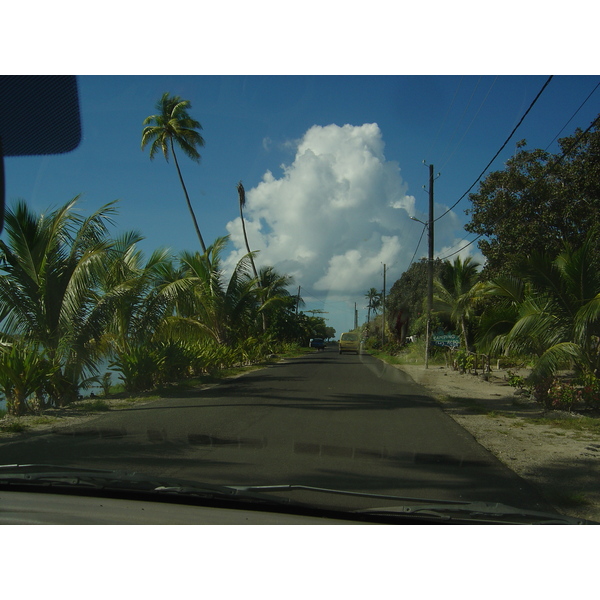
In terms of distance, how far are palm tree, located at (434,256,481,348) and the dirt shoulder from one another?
450 inches

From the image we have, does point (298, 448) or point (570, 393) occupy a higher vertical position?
point (570, 393)

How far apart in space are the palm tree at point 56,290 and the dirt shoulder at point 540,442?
8.33 meters

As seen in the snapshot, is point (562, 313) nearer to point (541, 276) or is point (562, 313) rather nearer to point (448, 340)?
point (541, 276)

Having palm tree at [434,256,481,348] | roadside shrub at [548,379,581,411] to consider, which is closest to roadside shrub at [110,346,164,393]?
roadside shrub at [548,379,581,411]

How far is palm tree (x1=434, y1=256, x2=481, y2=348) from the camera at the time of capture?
88.7ft

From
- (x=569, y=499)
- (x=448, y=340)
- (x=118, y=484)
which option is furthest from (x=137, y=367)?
(x=448, y=340)

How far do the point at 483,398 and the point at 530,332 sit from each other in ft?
10.2

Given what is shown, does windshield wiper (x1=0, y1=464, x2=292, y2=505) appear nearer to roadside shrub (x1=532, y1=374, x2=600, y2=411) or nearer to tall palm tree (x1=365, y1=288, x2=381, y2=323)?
roadside shrub (x1=532, y1=374, x2=600, y2=411)

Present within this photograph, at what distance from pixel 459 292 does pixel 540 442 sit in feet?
68.6

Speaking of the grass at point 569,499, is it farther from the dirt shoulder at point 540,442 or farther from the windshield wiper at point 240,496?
the windshield wiper at point 240,496

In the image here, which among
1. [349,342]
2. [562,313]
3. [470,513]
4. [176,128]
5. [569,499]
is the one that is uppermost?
[176,128]

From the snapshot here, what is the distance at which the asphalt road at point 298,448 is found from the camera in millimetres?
5914

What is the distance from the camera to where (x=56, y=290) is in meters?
12.8

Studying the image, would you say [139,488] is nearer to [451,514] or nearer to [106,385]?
[451,514]
